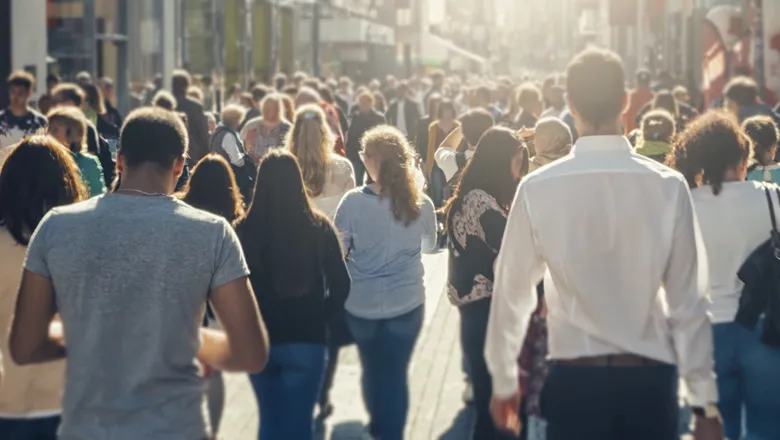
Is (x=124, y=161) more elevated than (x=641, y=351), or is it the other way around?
(x=124, y=161)

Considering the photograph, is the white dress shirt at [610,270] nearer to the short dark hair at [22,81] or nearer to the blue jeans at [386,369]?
the blue jeans at [386,369]

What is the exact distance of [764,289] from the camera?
5.76m

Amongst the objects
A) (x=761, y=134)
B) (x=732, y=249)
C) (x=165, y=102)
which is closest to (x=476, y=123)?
(x=761, y=134)

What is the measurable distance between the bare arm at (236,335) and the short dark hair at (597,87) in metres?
1.13

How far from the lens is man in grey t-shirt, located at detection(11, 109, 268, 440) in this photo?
12.1ft

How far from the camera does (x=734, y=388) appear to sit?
607 cm

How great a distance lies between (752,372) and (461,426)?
236 cm

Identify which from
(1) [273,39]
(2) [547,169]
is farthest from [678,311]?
(1) [273,39]

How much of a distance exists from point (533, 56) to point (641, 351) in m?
189

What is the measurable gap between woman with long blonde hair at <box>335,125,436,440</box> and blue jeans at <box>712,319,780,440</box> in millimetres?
1671

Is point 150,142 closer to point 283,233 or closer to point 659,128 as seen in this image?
point 283,233

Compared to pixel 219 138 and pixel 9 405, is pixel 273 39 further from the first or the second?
pixel 9 405

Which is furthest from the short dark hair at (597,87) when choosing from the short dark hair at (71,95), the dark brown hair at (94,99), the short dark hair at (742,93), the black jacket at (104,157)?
the dark brown hair at (94,99)

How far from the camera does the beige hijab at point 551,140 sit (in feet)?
27.8
